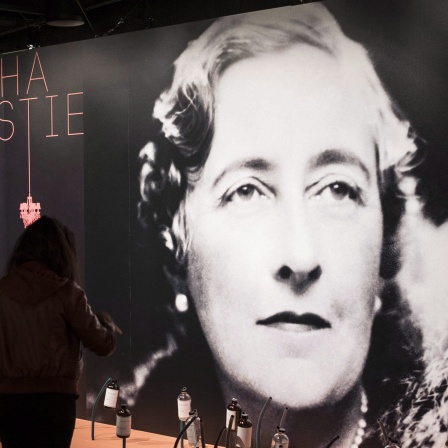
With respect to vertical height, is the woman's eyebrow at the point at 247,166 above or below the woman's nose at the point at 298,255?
above

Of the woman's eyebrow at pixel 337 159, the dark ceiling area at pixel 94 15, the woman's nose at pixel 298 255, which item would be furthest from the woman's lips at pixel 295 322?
the dark ceiling area at pixel 94 15

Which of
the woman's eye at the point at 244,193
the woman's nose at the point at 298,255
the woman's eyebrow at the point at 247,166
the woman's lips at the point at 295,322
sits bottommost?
the woman's lips at the point at 295,322

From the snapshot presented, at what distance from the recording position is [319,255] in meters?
4.64

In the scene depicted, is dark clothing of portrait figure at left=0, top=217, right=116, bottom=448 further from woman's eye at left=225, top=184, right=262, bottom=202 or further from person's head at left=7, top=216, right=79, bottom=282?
woman's eye at left=225, top=184, right=262, bottom=202

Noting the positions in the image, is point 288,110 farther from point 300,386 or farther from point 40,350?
point 40,350

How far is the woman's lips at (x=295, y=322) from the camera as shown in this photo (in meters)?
4.64

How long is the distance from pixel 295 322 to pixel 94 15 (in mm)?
2908

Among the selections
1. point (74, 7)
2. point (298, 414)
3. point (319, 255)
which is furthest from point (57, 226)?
point (74, 7)

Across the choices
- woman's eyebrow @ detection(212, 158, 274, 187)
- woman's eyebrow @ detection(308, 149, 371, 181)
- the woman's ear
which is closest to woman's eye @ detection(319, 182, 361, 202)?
woman's eyebrow @ detection(308, 149, 371, 181)

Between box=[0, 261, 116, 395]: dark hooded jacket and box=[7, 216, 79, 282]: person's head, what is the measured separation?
6 cm

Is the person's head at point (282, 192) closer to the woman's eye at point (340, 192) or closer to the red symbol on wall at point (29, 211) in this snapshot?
the woman's eye at point (340, 192)

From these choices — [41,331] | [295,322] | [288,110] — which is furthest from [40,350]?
[288,110]

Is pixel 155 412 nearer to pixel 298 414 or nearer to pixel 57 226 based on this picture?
pixel 298 414

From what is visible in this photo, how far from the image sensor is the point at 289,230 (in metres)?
4.74
